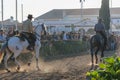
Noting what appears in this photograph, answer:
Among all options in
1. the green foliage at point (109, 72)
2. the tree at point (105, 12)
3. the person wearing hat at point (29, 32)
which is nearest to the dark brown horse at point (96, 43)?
the person wearing hat at point (29, 32)

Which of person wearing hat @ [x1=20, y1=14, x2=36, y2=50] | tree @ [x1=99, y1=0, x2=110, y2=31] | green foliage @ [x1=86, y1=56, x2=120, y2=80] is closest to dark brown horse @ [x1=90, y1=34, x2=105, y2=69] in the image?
person wearing hat @ [x1=20, y1=14, x2=36, y2=50]

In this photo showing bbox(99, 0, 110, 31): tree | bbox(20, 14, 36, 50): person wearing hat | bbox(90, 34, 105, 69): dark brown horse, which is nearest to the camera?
bbox(20, 14, 36, 50): person wearing hat

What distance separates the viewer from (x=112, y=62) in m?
6.26

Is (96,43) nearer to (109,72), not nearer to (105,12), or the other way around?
(109,72)

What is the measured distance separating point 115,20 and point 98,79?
69.1 m

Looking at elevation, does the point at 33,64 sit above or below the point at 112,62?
below

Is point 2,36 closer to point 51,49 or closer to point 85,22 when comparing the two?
→ point 51,49

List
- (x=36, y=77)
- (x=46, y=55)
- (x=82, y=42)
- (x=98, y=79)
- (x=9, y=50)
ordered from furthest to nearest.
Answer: (x=82, y=42) < (x=46, y=55) < (x=9, y=50) < (x=36, y=77) < (x=98, y=79)

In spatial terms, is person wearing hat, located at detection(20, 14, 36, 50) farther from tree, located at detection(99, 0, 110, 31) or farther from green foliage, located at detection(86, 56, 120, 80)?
tree, located at detection(99, 0, 110, 31)

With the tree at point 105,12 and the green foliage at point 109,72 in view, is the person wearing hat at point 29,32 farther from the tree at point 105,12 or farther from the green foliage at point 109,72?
the tree at point 105,12

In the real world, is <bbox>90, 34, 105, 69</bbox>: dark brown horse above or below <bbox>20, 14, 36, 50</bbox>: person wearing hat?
below

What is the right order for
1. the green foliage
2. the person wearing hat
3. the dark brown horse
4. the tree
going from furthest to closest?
the tree
the dark brown horse
the person wearing hat
the green foliage

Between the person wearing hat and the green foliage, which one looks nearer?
the green foliage

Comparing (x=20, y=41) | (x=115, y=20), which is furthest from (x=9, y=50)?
(x=115, y=20)
